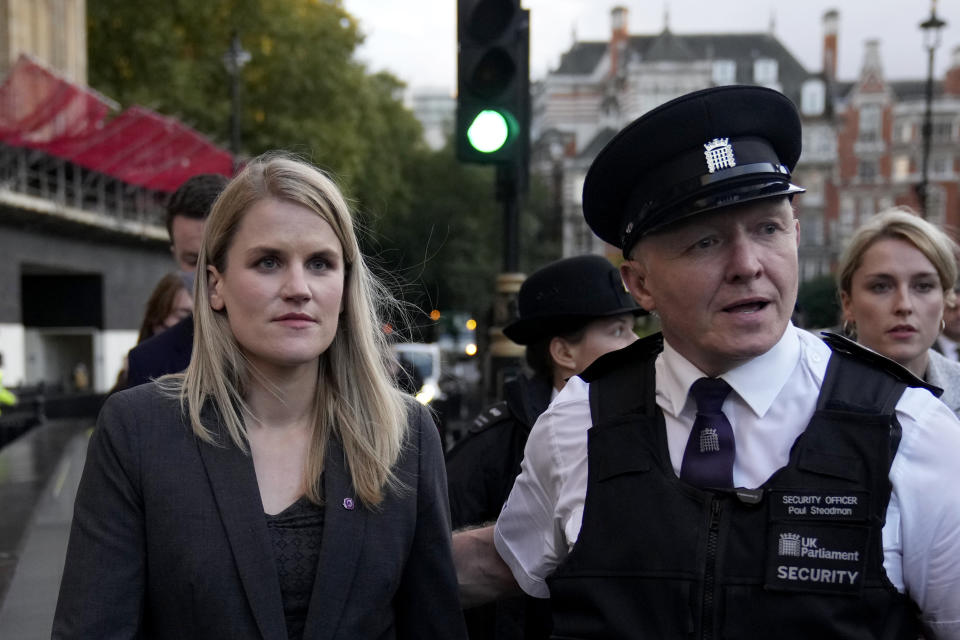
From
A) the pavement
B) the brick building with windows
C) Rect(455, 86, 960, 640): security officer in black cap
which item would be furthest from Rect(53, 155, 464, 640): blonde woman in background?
the brick building with windows

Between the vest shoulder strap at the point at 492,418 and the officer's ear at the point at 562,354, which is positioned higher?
the officer's ear at the point at 562,354

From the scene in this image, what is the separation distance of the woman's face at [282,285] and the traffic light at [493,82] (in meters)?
3.27

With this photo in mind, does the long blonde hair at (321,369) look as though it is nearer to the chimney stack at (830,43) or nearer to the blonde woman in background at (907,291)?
the blonde woman in background at (907,291)

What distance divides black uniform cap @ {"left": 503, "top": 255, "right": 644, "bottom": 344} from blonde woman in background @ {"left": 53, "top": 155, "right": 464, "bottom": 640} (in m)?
1.18

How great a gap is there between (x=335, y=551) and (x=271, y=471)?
25cm

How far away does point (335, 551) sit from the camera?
221 cm

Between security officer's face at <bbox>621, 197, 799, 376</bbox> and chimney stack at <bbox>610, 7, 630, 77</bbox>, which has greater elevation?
chimney stack at <bbox>610, 7, 630, 77</bbox>

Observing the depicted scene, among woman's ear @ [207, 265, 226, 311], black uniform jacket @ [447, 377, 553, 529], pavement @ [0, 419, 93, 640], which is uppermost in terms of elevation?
woman's ear @ [207, 265, 226, 311]

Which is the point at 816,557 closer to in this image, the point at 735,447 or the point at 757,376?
the point at 735,447

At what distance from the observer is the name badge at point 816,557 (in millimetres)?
1779

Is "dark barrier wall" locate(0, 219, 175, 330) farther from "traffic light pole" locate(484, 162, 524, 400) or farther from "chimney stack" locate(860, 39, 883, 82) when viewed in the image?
"chimney stack" locate(860, 39, 883, 82)

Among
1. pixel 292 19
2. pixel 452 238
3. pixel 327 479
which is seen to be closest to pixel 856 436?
pixel 327 479

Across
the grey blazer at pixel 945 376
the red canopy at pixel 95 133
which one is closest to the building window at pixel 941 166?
the red canopy at pixel 95 133

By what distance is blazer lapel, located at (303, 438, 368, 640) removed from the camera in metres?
2.16
